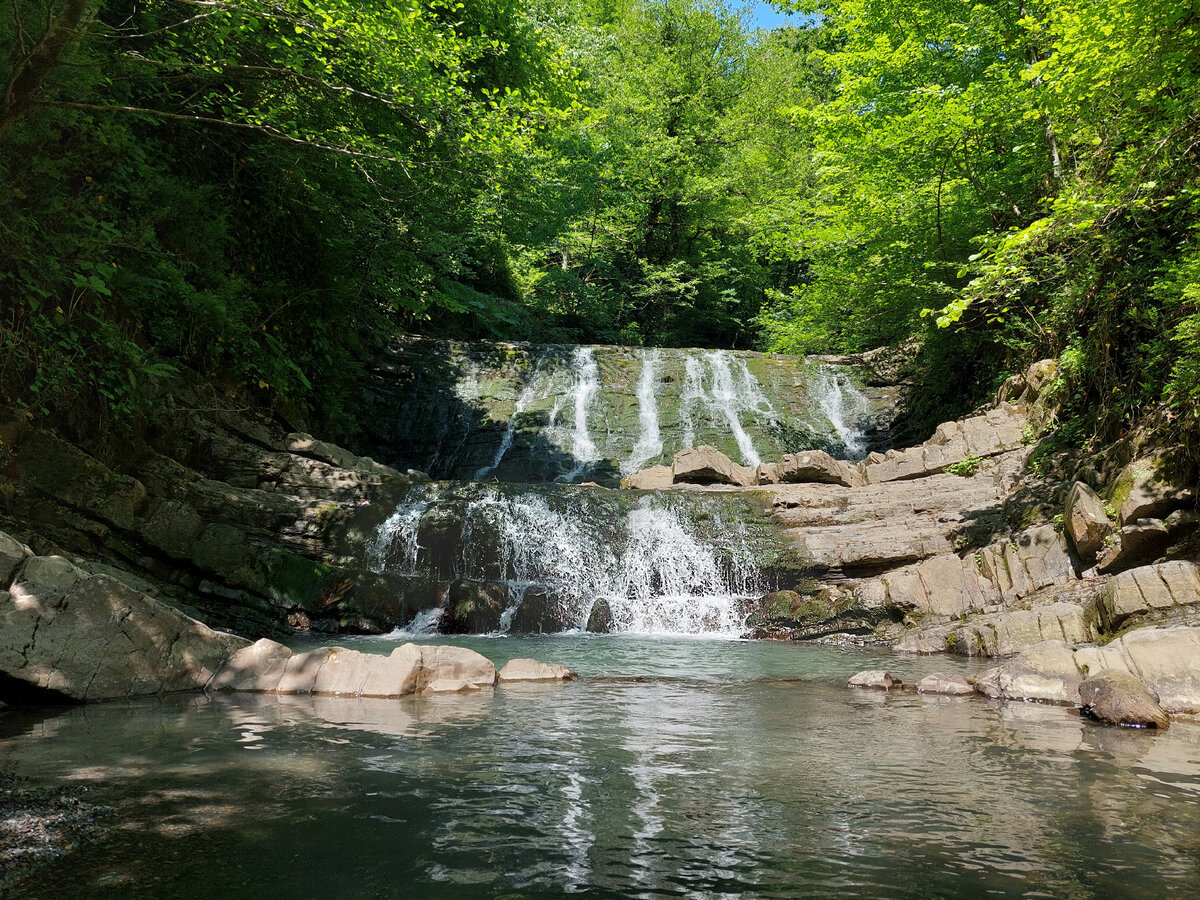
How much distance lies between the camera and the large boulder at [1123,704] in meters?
6.39

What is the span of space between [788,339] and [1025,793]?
709 inches

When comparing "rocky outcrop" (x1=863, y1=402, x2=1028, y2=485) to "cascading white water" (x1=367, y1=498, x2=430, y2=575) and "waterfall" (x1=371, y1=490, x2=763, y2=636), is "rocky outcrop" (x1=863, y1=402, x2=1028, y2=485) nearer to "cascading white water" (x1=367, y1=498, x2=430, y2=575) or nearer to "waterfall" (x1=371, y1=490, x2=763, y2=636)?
"waterfall" (x1=371, y1=490, x2=763, y2=636)

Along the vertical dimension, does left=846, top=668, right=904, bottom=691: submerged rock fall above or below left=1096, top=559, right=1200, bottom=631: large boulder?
below

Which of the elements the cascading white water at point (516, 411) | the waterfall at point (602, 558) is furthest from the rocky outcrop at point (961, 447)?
the cascading white water at point (516, 411)

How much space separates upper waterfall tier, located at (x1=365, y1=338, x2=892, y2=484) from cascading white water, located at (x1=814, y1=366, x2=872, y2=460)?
0.10 feet

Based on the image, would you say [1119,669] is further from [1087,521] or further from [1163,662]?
[1087,521]

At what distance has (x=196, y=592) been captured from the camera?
1081cm

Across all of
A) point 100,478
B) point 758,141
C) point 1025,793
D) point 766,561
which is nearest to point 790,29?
point 758,141

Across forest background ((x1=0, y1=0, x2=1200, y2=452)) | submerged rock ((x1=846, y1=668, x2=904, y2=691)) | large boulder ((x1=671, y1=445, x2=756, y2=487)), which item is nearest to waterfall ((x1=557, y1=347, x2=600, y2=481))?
large boulder ((x1=671, y1=445, x2=756, y2=487))

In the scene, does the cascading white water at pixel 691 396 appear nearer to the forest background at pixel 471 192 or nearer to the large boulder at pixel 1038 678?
Result: the forest background at pixel 471 192

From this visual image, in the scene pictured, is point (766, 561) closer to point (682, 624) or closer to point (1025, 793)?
point (682, 624)

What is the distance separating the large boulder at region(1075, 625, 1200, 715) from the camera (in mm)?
6773

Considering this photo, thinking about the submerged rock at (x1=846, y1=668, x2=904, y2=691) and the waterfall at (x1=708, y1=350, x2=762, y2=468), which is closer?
the submerged rock at (x1=846, y1=668, x2=904, y2=691)

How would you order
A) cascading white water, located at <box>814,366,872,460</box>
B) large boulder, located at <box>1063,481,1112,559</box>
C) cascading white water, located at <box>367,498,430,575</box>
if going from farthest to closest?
1. cascading white water, located at <box>814,366,872,460</box>
2. cascading white water, located at <box>367,498,430,575</box>
3. large boulder, located at <box>1063,481,1112,559</box>
